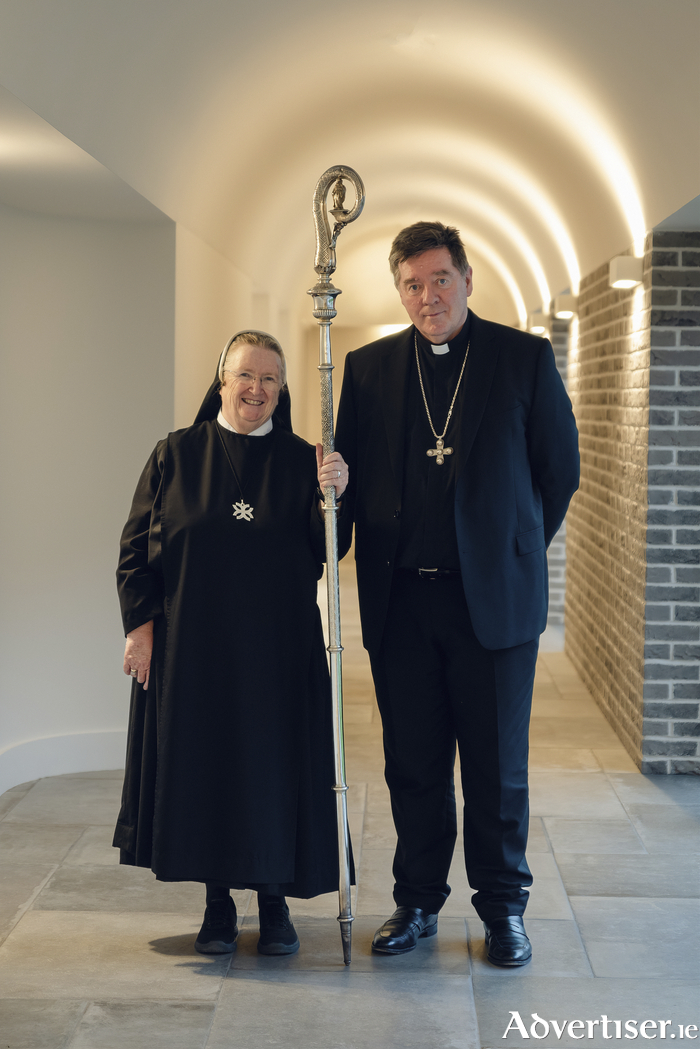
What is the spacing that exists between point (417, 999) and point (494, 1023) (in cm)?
21

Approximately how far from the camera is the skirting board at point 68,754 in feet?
15.7

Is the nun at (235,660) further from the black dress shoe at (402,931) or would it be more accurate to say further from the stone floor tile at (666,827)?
the stone floor tile at (666,827)

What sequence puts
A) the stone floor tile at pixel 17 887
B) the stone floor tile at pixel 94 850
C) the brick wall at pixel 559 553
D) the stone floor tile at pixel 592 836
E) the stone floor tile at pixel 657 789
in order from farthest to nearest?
the brick wall at pixel 559 553 → the stone floor tile at pixel 657 789 → the stone floor tile at pixel 592 836 → the stone floor tile at pixel 94 850 → the stone floor tile at pixel 17 887

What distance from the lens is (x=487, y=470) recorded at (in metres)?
2.98

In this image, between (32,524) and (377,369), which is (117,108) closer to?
(377,369)

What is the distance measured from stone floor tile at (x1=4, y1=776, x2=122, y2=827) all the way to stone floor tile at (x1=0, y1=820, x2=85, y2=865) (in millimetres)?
75

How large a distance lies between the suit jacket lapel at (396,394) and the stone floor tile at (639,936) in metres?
1.48

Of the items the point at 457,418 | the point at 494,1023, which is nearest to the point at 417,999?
the point at 494,1023

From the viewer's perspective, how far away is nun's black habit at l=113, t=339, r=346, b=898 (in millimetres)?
3010

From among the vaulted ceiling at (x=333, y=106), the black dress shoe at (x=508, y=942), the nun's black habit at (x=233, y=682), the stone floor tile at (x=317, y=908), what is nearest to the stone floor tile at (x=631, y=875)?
the black dress shoe at (x=508, y=942)

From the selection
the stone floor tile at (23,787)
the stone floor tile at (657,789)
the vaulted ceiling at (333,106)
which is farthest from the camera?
the stone floor tile at (23,787)

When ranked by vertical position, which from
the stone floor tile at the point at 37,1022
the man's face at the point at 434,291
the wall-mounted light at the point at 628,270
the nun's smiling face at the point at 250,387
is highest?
the wall-mounted light at the point at 628,270

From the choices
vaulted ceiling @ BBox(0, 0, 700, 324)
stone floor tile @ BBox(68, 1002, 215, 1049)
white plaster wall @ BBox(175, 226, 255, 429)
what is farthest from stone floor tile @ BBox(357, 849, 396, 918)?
vaulted ceiling @ BBox(0, 0, 700, 324)

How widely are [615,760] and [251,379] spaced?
9.67ft
